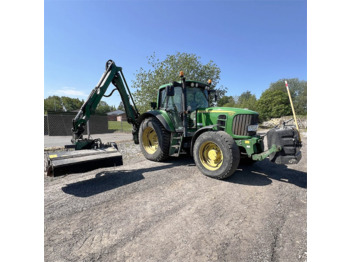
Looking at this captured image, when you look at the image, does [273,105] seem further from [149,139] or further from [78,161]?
[78,161]

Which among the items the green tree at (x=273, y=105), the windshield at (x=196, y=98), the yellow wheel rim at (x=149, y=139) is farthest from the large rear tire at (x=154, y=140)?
the green tree at (x=273, y=105)

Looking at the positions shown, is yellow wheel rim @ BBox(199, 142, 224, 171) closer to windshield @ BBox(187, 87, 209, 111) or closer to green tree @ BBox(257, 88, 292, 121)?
windshield @ BBox(187, 87, 209, 111)

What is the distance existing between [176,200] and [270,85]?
5089 cm

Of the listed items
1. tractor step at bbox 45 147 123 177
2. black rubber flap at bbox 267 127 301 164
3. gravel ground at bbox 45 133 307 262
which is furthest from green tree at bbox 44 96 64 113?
black rubber flap at bbox 267 127 301 164

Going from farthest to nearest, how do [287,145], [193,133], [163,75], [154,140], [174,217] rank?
[163,75] → [154,140] → [193,133] → [287,145] → [174,217]

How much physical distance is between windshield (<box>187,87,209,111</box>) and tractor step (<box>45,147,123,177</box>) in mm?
2307

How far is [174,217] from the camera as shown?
2322 mm

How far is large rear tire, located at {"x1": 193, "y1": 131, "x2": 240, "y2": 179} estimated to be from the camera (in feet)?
11.0

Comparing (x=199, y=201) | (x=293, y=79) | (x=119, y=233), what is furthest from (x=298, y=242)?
(x=293, y=79)

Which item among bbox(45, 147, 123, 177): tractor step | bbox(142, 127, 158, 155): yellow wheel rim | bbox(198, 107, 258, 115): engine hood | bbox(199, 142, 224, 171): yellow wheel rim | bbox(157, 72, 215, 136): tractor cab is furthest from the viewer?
bbox(142, 127, 158, 155): yellow wheel rim

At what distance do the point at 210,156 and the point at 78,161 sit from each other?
2701mm

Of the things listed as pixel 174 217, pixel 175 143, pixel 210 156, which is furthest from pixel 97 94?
pixel 174 217

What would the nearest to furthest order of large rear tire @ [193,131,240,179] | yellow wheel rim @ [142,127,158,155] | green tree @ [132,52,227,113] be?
large rear tire @ [193,131,240,179] < yellow wheel rim @ [142,127,158,155] < green tree @ [132,52,227,113]

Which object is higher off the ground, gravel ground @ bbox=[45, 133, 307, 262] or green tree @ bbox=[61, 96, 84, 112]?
green tree @ bbox=[61, 96, 84, 112]
